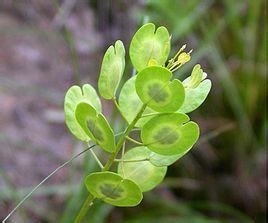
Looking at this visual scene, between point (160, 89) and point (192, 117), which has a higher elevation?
point (160, 89)

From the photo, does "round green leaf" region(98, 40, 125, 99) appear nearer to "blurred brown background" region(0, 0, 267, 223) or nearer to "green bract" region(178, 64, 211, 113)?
"green bract" region(178, 64, 211, 113)

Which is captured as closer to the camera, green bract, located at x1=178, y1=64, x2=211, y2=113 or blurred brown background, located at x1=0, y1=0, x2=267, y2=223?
green bract, located at x1=178, y1=64, x2=211, y2=113

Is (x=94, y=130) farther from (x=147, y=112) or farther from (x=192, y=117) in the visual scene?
(x=192, y=117)

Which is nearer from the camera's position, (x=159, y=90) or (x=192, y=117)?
(x=159, y=90)

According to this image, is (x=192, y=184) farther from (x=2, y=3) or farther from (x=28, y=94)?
(x=2, y=3)

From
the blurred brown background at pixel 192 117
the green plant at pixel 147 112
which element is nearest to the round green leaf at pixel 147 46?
the green plant at pixel 147 112

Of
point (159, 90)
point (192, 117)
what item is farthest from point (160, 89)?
point (192, 117)

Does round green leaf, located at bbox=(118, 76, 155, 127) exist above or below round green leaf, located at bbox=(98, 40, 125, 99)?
below

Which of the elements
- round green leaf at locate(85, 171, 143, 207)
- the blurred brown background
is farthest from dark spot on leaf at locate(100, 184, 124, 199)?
the blurred brown background

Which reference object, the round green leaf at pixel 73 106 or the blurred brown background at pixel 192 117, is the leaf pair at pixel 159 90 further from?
the blurred brown background at pixel 192 117
